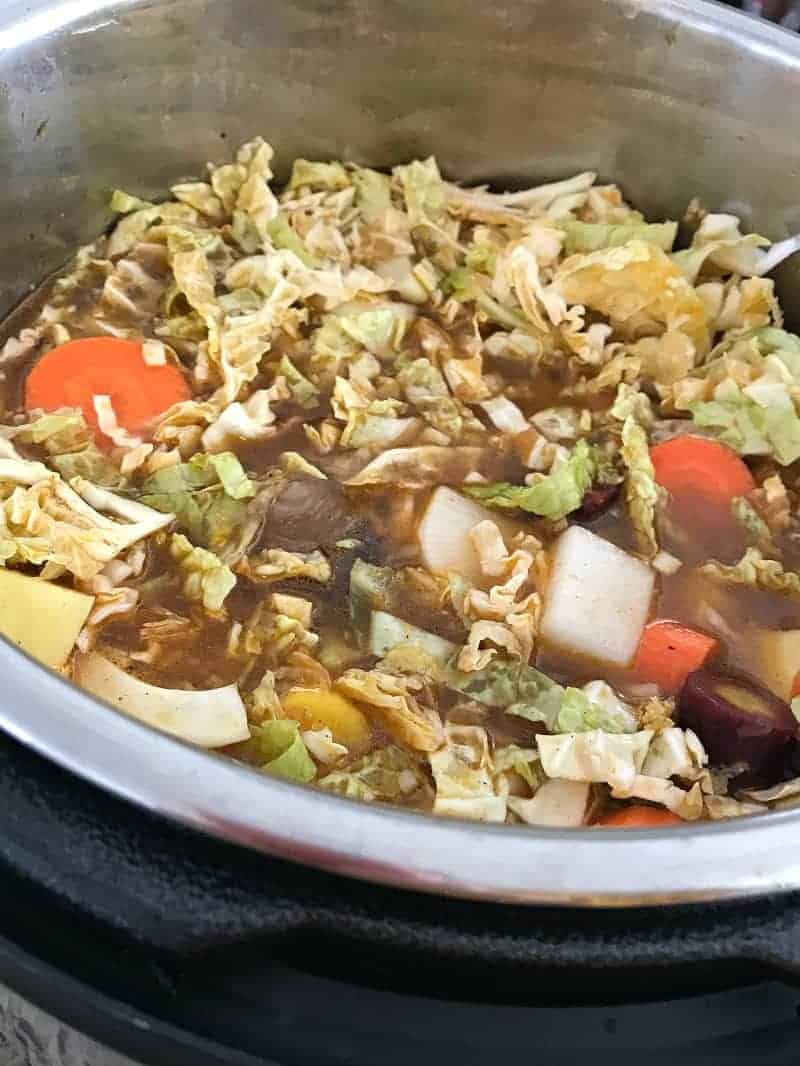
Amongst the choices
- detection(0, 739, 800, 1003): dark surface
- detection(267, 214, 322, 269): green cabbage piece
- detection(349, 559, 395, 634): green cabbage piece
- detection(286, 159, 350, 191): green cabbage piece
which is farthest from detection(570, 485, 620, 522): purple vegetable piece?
detection(0, 739, 800, 1003): dark surface

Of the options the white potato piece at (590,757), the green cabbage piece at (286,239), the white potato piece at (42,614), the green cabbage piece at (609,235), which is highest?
the green cabbage piece at (609,235)

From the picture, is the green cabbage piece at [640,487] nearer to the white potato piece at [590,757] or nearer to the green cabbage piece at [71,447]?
the white potato piece at [590,757]

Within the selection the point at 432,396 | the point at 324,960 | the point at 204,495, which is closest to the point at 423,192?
the point at 432,396

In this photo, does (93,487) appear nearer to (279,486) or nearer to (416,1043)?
(279,486)

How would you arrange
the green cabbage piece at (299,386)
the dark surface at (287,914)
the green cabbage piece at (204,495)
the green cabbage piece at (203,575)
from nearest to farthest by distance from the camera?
1. the dark surface at (287,914)
2. the green cabbage piece at (203,575)
3. the green cabbage piece at (204,495)
4. the green cabbage piece at (299,386)

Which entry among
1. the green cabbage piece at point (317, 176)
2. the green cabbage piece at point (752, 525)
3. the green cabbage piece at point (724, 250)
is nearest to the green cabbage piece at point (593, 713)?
the green cabbage piece at point (752, 525)

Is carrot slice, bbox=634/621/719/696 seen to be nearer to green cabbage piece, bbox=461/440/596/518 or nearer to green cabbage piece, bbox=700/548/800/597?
green cabbage piece, bbox=700/548/800/597
